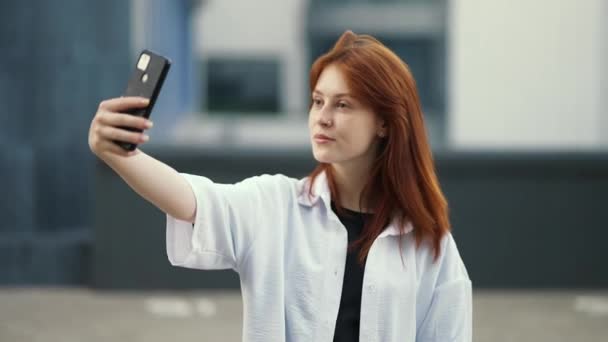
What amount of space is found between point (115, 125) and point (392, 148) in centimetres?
76

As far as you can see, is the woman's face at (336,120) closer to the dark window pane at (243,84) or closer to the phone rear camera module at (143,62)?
the phone rear camera module at (143,62)

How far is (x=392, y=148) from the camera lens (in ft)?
7.58

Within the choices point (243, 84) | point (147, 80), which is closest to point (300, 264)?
point (147, 80)

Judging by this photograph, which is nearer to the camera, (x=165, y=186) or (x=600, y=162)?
(x=165, y=186)

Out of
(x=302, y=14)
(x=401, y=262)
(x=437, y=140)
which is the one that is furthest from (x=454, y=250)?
(x=302, y=14)

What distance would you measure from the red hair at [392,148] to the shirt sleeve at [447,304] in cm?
6

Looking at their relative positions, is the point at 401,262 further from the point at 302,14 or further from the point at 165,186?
the point at 302,14

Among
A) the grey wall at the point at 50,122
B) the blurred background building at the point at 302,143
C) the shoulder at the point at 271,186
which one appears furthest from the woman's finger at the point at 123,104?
the grey wall at the point at 50,122

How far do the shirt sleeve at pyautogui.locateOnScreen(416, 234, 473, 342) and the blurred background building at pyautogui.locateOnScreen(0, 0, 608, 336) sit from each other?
5078 mm

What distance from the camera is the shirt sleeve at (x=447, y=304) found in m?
2.28

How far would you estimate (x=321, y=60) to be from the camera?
2.28 metres

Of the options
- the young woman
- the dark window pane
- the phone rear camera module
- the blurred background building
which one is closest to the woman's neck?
the young woman

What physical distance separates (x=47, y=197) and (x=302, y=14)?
4099 millimetres

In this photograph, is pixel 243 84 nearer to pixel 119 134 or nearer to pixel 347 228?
pixel 347 228
